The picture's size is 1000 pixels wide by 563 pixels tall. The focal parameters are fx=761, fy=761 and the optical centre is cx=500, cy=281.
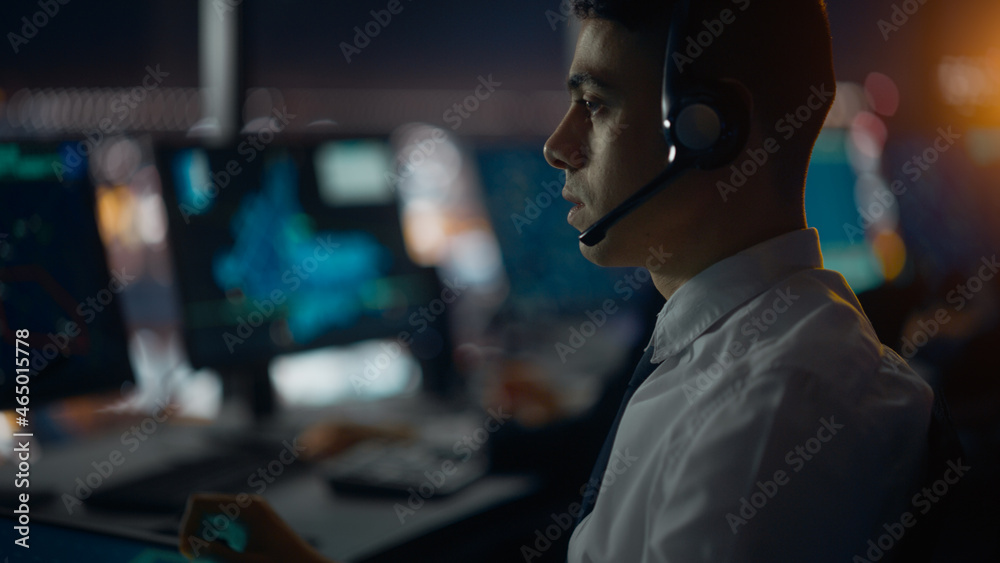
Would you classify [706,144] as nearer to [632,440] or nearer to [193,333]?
[632,440]

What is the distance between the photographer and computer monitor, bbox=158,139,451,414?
138cm

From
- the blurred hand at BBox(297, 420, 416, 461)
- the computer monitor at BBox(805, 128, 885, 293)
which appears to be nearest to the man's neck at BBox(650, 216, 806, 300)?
the blurred hand at BBox(297, 420, 416, 461)

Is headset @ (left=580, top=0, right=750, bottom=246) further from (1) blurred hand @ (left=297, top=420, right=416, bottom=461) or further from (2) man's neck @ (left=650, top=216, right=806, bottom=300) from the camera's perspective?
(1) blurred hand @ (left=297, top=420, right=416, bottom=461)

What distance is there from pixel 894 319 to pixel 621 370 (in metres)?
0.78

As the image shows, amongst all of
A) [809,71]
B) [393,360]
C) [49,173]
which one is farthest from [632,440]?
[393,360]

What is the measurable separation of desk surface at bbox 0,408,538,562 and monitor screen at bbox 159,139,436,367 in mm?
244

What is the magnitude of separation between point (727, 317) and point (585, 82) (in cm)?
26

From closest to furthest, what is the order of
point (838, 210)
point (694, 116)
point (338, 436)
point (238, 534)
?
point (694, 116)
point (238, 534)
point (338, 436)
point (838, 210)

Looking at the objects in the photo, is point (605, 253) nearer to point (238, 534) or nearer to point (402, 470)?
point (238, 534)

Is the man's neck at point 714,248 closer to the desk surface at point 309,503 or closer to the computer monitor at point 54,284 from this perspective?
the desk surface at point 309,503

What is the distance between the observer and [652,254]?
0.74 m

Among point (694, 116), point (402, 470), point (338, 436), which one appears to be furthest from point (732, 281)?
point (338, 436)

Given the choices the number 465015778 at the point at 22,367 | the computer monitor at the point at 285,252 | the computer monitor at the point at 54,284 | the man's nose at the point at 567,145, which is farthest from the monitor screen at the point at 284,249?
the man's nose at the point at 567,145

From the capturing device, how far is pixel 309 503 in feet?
3.78
